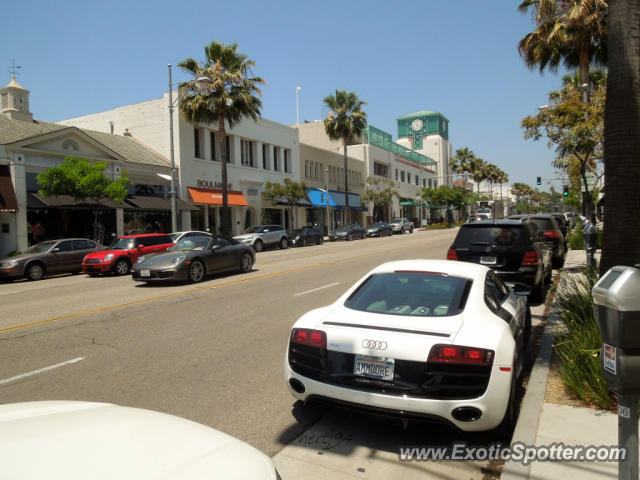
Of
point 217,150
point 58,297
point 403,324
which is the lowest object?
point 58,297

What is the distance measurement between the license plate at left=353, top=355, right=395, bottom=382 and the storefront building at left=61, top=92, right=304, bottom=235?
92.4ft

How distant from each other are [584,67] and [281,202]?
78.3 ft

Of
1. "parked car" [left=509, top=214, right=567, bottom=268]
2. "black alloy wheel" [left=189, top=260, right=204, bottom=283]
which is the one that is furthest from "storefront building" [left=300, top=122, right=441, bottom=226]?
"black alloy wheel" [left=189, top=260, right=204, bottom=283]

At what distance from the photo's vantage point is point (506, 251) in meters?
9.77

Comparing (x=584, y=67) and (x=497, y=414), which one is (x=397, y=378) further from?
(x=584, y=67)

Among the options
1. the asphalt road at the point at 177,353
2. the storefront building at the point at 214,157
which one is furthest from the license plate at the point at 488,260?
the storefront building at the point at 214,157

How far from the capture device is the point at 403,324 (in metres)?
3.98

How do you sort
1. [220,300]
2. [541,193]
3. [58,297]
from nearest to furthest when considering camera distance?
[220,300] < [58,297] < [541,193]

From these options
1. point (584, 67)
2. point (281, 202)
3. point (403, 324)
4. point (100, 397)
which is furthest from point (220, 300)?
point (281, 202)

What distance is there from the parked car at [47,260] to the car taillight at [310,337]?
1594 centimetres

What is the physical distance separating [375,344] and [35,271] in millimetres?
16997

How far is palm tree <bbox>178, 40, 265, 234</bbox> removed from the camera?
28.0 metres

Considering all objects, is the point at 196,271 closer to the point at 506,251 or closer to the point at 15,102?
the point at 506,251

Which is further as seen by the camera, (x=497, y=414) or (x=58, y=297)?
(x=58, y=297)
